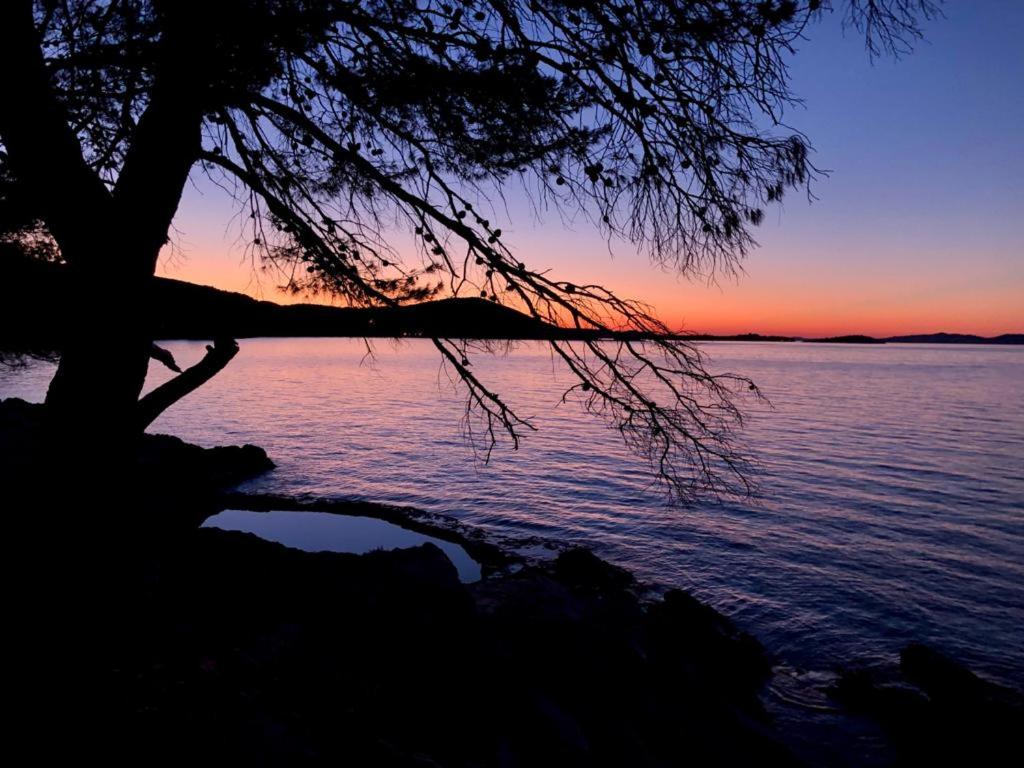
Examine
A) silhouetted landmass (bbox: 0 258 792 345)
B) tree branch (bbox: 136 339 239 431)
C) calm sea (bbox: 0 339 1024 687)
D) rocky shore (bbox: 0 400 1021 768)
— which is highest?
silhouetted landmass (bbox: 0 258 792 345)

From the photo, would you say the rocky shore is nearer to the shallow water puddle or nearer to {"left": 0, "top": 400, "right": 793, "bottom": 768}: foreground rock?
{"left": 0, "top": 400, "right": 793, "bottom": 768}: foreground rock

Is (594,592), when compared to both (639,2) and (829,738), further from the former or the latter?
(639,2)

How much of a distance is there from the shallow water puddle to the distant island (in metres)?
9.00

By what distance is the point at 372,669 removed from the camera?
14.9 ft

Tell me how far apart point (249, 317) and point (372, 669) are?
3.10 m

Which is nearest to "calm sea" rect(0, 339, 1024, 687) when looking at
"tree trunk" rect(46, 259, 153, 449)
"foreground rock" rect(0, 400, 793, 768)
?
"tree trunk" rect(46, 259, 153, 449)

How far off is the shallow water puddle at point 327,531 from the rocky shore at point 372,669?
5713 mm

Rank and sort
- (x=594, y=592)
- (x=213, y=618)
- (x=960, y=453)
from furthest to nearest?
(x=960, y=453)
(x=594, y=592)
(x=213, y=618)

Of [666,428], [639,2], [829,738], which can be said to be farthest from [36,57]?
[829,738]

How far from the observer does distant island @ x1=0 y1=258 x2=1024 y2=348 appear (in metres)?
→ 3.14

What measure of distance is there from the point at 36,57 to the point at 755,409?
44.1 metres

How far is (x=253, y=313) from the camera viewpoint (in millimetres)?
3611

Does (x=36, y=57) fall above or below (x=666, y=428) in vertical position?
above

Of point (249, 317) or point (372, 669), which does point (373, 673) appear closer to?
point (372, 669)
